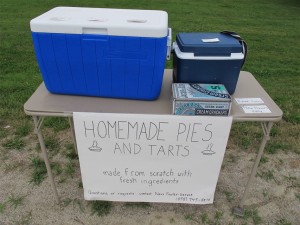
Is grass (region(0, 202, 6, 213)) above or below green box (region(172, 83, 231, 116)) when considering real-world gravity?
below

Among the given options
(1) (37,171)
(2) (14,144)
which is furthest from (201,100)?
(2) (14,144)

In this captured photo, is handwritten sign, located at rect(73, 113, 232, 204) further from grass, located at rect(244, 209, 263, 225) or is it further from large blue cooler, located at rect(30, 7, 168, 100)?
grass, located at rect(244, 209, 263, 225)

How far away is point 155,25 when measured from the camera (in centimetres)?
134

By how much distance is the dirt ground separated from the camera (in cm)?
192

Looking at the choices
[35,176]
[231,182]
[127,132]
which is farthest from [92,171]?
[231,182]

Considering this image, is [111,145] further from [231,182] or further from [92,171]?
[231,182]

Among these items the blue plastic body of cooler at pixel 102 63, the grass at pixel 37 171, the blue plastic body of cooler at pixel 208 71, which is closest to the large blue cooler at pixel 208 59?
the blue plastic body of cooler at pixel 208 71

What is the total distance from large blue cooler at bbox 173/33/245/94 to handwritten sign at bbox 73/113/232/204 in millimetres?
229

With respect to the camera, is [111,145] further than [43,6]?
No

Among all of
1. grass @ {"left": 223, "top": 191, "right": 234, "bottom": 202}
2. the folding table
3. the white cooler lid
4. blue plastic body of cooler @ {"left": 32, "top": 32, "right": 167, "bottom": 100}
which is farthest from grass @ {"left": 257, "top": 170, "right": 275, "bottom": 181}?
the white cooler lid

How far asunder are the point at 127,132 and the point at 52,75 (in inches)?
19.3

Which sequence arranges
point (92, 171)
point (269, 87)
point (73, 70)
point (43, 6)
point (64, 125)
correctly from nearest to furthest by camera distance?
point (73, 70) < point (92, 171) < point (64, 125) < point (269, 87) < point (43, 6)

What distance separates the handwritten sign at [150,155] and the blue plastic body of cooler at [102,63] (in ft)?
0.50

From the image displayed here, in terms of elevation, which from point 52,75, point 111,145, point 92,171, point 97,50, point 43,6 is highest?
point 97,50
